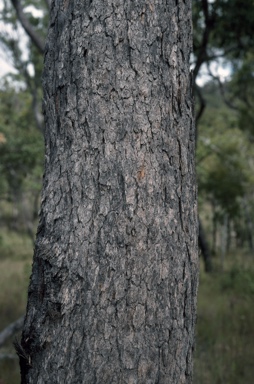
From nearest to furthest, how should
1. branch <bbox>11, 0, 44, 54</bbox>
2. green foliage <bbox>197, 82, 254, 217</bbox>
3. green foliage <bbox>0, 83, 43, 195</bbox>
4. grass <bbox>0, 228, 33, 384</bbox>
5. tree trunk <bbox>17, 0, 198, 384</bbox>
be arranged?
1. tree trunk <bbox>17, 0, 198, 384</bbox>
2. grass <bbox>0, 228, 33, 384</bbox>
3. branch <bbox>11, 0, 44, 54</bbox>
4. green foliage <bbox>0, 83, 43, 195</bbox>
5. green foliage <bbox>197, 82, 254, 217</bbox>

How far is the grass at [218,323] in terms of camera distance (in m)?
5.18

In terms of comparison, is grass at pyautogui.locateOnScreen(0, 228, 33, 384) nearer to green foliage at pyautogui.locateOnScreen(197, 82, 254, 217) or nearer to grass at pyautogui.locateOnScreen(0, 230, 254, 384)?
grass at pyautogui.locateOnScreen(0, 230, 254, 384)

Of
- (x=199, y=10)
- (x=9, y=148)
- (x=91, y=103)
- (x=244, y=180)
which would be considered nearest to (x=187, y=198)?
(x=91, y=103)

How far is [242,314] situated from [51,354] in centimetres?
658

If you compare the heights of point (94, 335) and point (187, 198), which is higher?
point (187, 198)

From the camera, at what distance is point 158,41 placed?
1812mm

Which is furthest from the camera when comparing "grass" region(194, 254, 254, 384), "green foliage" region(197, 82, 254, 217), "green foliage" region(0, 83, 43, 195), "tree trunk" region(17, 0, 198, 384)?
"green foliage" region(197, 82, 254, 217)

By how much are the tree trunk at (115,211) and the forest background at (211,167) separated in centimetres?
43

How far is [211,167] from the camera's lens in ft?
50.2

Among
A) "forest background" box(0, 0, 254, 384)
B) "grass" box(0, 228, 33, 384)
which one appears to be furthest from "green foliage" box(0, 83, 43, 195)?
"grass" box(0, 228, 33, 384)

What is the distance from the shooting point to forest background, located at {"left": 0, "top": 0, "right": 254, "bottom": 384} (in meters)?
5.98

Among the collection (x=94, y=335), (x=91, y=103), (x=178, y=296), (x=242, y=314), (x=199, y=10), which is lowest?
(x=242, y=314)

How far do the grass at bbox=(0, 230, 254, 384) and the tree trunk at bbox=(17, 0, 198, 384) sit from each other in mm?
3422

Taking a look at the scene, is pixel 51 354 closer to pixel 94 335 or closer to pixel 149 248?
pixel 94 335
